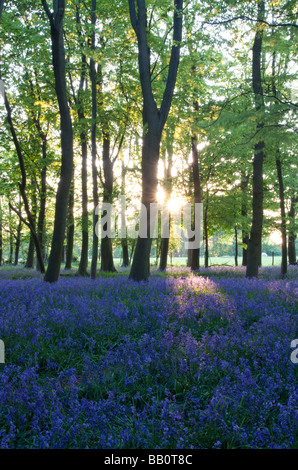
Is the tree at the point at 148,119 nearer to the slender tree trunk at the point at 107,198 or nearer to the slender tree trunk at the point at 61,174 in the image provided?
the slender tree trunk at the point at 61,174

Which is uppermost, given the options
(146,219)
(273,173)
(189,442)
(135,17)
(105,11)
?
(105,11)

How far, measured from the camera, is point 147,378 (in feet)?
10.7

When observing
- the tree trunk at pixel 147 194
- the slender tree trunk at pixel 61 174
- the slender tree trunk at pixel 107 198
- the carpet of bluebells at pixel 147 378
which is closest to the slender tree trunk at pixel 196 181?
the slender tree trunk at pixel 107 198

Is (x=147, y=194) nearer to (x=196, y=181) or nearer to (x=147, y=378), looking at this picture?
(x=147, y=378)

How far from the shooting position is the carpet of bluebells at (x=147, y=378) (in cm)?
238

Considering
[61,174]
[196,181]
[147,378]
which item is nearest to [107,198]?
[196,181]

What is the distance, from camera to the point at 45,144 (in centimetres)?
1925

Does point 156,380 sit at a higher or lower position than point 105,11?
lower

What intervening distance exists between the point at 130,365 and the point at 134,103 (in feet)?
45.8

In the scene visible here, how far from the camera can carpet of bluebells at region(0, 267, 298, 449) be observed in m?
2.38

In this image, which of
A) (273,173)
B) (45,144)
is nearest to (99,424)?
(45,144)

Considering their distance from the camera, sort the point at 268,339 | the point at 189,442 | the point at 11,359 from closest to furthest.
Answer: the point at 189,442, the point at 11,359, the point at 268,339

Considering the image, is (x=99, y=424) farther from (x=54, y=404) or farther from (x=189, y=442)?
(x=189, y=442)

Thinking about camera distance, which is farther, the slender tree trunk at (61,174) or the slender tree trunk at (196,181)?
the slender tree trunk at (196,181)
